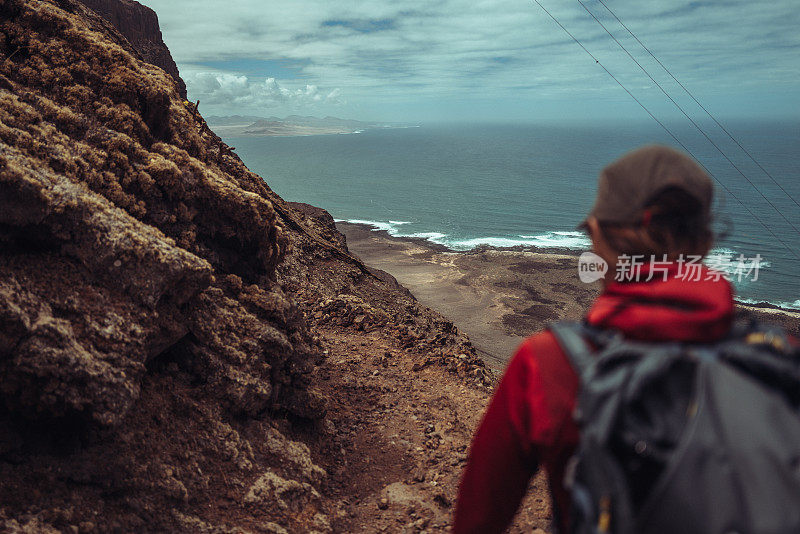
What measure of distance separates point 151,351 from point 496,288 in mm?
38858

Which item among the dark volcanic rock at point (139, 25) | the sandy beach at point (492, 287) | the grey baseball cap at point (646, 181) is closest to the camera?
the grey baseball cap at point (646, 181)

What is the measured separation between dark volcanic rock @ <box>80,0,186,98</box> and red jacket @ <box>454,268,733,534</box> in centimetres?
4069

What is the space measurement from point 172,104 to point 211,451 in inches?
196

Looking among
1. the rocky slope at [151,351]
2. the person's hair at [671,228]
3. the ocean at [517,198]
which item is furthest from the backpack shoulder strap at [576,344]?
the rocky slope at [151,351]

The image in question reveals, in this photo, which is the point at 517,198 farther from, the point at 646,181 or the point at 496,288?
the point at 646,181

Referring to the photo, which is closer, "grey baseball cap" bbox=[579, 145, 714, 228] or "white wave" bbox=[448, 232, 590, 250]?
"grey baseball cap" bbox=[579, 145, 714, 228]

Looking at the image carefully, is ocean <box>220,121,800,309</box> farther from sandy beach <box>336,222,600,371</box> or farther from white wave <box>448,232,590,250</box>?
sandy beach <box>336,222,600,371</box>

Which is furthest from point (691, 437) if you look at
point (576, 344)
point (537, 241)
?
point (537, 241)

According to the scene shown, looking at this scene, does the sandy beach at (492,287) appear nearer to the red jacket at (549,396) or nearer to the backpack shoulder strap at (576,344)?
the red jacket at (549,396)

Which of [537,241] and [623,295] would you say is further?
[537,241]

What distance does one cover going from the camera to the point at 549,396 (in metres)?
1.43

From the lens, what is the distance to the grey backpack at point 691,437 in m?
1.13

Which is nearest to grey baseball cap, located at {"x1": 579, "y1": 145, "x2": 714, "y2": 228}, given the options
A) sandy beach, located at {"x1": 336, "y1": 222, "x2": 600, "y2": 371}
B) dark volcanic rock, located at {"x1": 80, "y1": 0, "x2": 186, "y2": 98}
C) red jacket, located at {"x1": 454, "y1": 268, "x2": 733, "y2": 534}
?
red jacket, located at {"x1": 454, "y1": 268, "x2": 733, "y2": 534}

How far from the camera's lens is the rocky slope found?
4180mm
